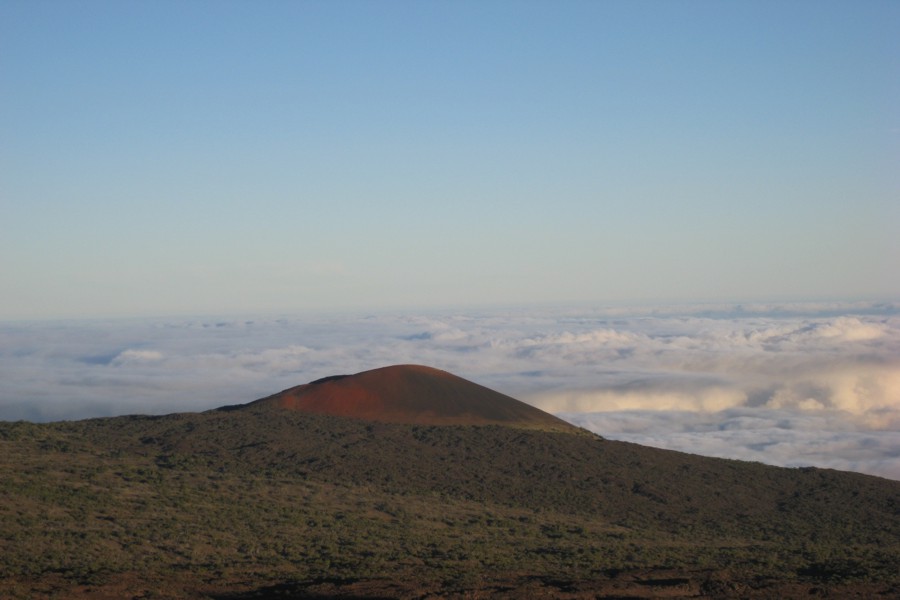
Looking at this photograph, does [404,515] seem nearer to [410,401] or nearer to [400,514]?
[400,514]

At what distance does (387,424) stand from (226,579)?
26.9 meters

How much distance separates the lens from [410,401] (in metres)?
54.1

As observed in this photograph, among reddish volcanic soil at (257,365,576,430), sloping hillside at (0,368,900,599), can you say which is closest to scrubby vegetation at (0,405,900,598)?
sloping hillside at (0,368,900,599)

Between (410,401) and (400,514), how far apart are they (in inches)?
745

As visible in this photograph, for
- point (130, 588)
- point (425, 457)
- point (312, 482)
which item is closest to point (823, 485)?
point (425, 457)

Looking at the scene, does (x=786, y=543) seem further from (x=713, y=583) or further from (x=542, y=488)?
(x=713, y=583)

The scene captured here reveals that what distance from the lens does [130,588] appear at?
69.7ft

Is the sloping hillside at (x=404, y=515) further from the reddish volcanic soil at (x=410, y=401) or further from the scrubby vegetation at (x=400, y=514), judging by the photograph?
the reddish volcanic soil at (x=410, y=401)

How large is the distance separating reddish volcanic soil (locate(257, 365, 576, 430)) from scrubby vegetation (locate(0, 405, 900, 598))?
2583 mm

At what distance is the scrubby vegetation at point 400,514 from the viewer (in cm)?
2292

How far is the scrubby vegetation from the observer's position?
2292 centimetres

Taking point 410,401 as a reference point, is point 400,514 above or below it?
below

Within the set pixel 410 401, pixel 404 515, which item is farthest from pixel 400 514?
pixel 410 401

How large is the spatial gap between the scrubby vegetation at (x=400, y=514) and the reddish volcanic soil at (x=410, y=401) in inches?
102
